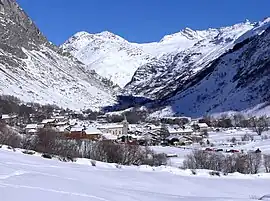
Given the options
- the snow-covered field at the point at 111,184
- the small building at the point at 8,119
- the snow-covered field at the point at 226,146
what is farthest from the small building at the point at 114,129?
the snow-covered field at the point at 111,184

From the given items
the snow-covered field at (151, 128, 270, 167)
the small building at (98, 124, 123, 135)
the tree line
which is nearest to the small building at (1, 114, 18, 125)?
the small building at (98, 124, 123, 135)

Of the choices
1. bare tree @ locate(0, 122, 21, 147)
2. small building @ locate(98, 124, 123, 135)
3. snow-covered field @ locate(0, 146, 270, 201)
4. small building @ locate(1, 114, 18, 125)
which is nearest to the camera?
snow-covered field @ locate(0, 146, 270, 201)

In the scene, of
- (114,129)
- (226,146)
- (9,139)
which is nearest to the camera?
(9,139)

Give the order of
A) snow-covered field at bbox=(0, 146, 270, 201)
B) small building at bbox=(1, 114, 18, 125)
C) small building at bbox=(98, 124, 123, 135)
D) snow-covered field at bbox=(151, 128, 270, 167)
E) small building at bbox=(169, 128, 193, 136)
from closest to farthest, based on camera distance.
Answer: snow-covered field at bbox=(0, 146, 270, 201) < snow-covered field at bbox=(151, 128, 270, 167) < small building at bbox=(1, 114, 18, 125) < small building at bbox=(169, 128, 193, 136) < small building at bbox=(98, 124, 123, 135)

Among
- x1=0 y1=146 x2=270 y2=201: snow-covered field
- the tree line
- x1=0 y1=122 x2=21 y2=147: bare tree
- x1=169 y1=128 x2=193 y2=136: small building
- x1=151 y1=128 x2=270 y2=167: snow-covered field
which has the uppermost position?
x1=169 y1=128 x2=193 y2=136: small building

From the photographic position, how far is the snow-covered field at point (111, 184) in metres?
13.9

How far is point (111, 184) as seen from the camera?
18906 mm

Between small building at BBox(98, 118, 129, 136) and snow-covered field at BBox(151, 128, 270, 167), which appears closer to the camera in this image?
snow-covered field at BBox(151, 128, 270, 167)

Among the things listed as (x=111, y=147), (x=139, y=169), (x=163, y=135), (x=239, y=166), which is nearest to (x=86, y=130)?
(x=163, y=135)

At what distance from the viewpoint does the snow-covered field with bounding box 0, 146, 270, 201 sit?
13.9m

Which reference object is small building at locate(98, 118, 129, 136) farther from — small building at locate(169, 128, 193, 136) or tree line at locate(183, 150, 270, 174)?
tree line at locate(183, 150, 270, 174)

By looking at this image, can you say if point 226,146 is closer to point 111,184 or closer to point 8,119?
point 8,119

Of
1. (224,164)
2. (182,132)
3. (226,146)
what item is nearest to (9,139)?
(224,164)

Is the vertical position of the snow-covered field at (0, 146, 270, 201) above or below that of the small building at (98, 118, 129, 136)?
below
